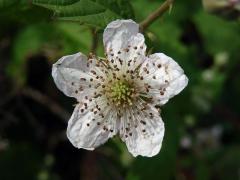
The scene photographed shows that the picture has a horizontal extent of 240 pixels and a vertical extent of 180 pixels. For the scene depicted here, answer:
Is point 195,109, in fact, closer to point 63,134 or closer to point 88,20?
point 63,134

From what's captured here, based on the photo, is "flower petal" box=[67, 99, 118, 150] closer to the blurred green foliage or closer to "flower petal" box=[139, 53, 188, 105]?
"flower petal" box=[139, 53, 188, 105]

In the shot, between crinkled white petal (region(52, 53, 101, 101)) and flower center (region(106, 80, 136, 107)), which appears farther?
flower center (region(106, 80, 136, 107))

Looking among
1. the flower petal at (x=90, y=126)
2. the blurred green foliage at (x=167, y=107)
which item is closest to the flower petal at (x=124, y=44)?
the flower petal at (x=90, y=126)

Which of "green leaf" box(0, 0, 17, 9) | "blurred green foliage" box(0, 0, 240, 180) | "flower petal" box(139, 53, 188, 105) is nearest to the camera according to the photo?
"flower petal" box(139, 53, 188, 105)

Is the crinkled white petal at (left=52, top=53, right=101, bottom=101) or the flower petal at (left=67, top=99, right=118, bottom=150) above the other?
the crinkled white petal at (left=52, top=53, right=101, bottom=101)

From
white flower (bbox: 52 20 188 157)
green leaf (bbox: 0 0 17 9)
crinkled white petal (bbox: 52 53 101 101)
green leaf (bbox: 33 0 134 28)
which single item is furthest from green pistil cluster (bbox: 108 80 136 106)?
green leaf (bbox: 0 0 17 9)

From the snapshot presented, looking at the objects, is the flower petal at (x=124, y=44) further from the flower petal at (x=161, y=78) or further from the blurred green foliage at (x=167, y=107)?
the blurred green foliage at (x=167, y=107)

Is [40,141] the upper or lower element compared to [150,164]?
lower

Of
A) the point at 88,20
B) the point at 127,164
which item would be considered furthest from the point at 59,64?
the point at 127,164
